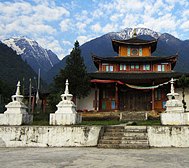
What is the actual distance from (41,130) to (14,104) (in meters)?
2.09

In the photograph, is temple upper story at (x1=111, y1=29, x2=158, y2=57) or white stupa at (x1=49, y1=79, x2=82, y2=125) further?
temple upper story at (x1=111, y1=29, x2=158, y2=57)

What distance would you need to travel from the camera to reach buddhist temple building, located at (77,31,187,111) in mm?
20906

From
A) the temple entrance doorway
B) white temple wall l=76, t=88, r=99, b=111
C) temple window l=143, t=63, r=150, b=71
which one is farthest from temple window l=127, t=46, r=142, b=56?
white temple wall l=76, t=88, r=99, b=111

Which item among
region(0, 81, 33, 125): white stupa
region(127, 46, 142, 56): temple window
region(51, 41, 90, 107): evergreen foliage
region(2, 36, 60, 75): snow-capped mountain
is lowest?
region(0, 81, 33, 125): white stupa

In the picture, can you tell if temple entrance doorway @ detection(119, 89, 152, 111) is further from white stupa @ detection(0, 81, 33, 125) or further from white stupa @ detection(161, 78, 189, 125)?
white stupa @ detection(0, 81, 33, 125)

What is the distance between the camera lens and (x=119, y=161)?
4.66 m

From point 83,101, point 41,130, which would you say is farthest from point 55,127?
point 83,101

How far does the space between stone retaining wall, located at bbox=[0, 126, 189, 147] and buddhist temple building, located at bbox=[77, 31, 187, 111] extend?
12.9 meters

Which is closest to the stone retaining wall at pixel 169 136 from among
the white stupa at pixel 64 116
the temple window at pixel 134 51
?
the white stupa at pixel 64 116

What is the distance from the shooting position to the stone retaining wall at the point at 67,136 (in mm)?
7344

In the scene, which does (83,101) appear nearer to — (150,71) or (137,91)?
(137,91)

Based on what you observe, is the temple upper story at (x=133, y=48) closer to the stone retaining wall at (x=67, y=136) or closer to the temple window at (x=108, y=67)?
the temple window at (x=108, y=67)

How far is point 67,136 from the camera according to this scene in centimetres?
757

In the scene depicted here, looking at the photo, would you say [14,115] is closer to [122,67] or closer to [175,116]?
[175,116]
